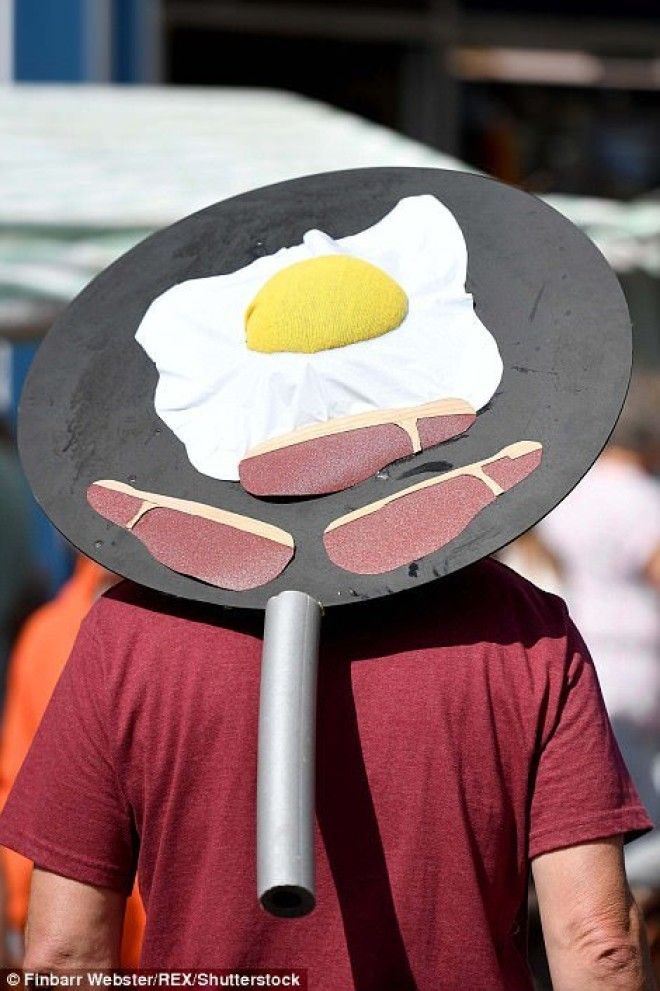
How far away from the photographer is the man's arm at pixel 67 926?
5.16 feet

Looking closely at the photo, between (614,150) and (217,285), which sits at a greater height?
(217,285)

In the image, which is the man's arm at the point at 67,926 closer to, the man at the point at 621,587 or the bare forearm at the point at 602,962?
the bare forearm at the point at 602,962

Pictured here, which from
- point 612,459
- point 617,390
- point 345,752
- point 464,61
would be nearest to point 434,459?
point 617,390

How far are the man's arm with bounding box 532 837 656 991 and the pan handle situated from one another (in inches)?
10.9

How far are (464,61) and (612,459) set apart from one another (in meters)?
5.12

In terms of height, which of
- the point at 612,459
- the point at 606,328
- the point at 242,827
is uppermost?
the point at 606,328

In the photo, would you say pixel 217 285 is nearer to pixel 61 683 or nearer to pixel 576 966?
pixel 61 683

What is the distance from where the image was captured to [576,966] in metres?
1.52

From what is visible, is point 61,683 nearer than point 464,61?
Yes

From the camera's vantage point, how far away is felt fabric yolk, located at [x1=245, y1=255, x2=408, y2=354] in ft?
5.42

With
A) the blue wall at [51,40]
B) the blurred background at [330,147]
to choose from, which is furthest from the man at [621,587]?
the blue wall at [51,40]

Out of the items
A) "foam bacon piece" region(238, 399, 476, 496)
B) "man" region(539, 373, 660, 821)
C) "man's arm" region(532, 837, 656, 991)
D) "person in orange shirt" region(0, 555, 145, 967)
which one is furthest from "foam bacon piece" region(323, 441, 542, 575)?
"man" region(539, 373, 660, 821)

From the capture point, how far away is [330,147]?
404cm

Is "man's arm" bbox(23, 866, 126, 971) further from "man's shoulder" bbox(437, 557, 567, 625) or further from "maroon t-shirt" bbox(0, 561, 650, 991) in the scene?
"man's shoulder" bbox(437, 557, 567, 625)
